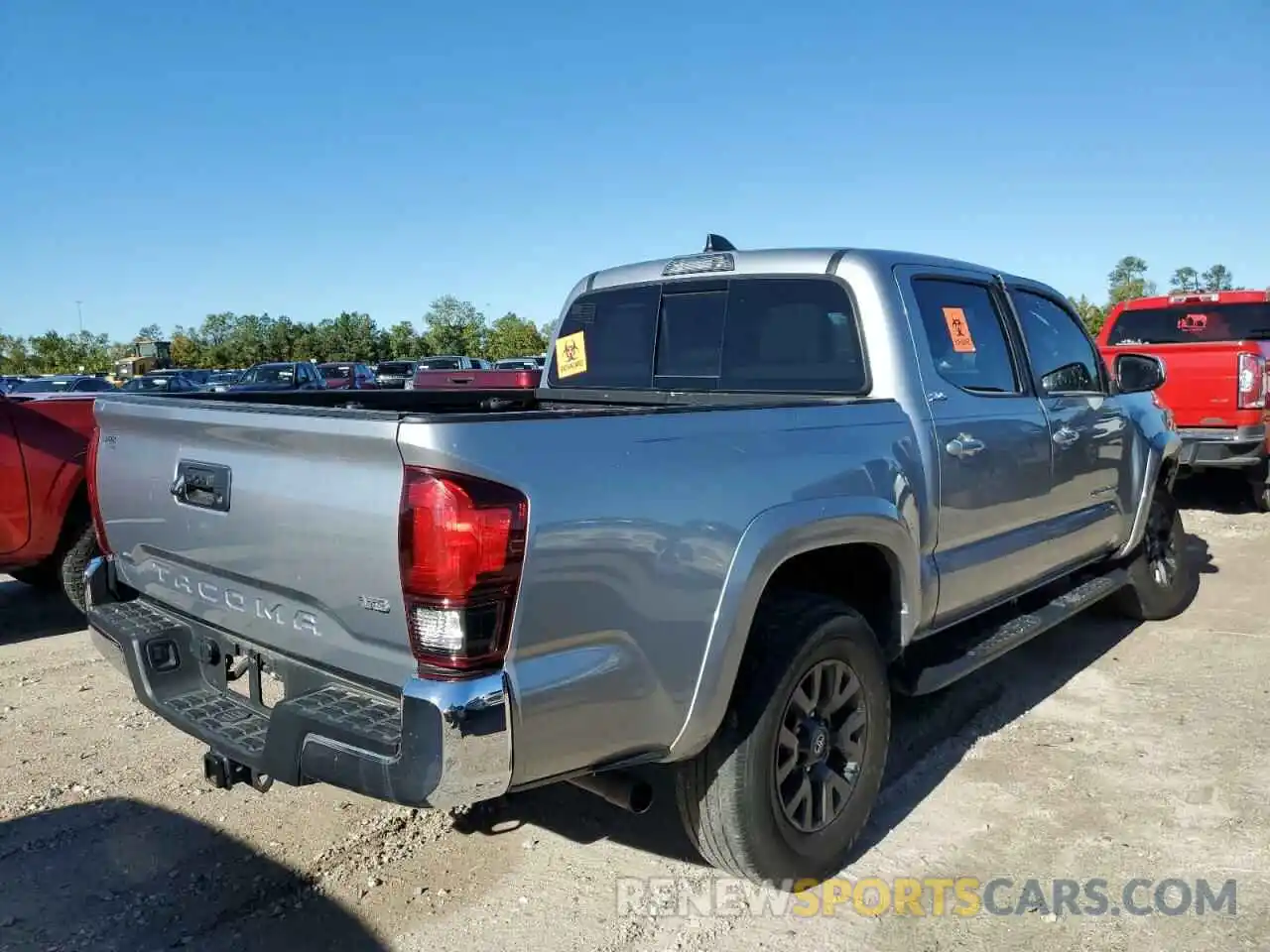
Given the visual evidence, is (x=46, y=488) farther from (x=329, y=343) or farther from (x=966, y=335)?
(x=329, y=343)

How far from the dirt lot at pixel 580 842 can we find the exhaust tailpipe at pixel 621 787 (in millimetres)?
465

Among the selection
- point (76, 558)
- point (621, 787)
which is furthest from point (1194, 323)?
point (76, 558)

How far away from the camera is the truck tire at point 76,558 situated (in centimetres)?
555

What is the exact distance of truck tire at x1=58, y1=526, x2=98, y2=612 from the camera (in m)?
5.55

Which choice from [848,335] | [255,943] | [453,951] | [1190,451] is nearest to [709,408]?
[848,335]

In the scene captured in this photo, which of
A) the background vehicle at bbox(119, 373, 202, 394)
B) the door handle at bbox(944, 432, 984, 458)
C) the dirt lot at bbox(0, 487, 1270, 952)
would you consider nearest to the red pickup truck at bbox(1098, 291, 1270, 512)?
the dirt lot at bbox(0, 487, 1270, 952)

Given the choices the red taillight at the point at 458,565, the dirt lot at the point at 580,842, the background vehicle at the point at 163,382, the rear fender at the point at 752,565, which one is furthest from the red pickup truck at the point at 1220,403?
the background vehicle at the point at 163,382

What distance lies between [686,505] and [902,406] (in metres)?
1.23

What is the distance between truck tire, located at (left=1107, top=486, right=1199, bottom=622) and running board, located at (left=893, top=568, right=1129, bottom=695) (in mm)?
1168

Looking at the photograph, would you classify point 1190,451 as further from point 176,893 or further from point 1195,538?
point 176,893

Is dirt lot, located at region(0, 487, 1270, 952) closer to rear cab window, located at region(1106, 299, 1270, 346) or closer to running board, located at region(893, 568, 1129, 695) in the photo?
running board, located at region(893, 568, 1129, 695)

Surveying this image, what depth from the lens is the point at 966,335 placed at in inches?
152

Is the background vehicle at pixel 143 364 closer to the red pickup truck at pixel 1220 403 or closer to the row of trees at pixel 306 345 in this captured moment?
the row of trees at pixel 306 345

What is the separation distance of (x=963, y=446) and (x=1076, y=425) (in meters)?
1.20
